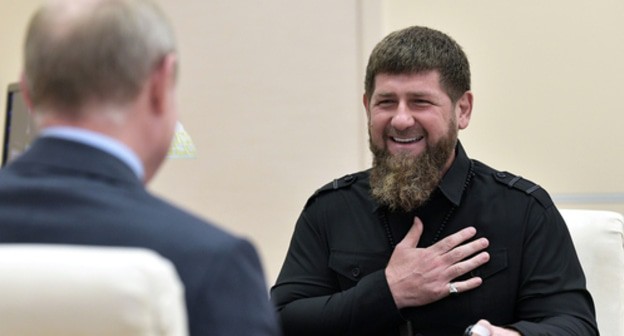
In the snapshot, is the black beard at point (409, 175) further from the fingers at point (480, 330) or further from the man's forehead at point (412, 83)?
the fingers at point (480, 330)

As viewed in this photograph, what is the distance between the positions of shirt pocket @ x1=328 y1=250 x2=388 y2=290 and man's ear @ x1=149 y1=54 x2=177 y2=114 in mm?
1146

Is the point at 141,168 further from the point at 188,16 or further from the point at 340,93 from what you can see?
the point at 188,16

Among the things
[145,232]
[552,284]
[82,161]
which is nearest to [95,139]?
[82,161]

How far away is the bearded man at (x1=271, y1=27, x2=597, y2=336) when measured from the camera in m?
1.92

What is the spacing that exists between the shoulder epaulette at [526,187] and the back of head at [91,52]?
1296 millimetres

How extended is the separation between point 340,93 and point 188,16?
827mm

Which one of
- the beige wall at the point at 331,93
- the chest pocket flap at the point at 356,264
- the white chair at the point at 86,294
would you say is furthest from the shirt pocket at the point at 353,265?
the beige wall at the point at 331,93

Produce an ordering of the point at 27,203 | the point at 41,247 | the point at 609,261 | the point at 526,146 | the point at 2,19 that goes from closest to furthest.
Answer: the point at 41,247
the point at 27,203
the point at 609,261
the point at 526,146
the point at 2,19

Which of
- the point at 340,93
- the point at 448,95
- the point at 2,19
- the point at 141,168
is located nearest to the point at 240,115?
the point at 340,93

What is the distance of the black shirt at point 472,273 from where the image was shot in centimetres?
192

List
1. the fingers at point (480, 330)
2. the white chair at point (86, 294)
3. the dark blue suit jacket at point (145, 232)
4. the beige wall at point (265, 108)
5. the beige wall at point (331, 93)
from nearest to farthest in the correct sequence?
the white chair at point (86, 294)
the dark blue suit jacket at point (145, 232)
the fingers at point (480, 330)
the beige wall at point (331, 93)
the beige wall at point (265, 108)

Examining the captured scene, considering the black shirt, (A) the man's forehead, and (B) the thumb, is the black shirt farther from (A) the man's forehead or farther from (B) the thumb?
(A) the man's forehead

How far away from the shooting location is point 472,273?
6.47ft

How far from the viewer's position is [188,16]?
13.8 ft
